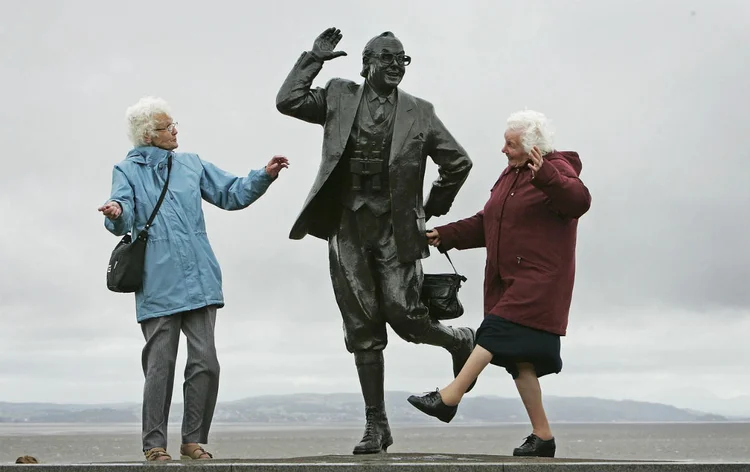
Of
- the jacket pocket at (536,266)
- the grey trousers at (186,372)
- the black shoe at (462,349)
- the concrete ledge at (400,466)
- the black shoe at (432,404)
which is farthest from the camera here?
the black shoe at (462,349)

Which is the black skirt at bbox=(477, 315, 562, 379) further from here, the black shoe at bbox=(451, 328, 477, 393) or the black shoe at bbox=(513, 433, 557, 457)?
the black shoe at bbox=(451, 328, 477, 393)

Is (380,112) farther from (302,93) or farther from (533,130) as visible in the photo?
(533,130)

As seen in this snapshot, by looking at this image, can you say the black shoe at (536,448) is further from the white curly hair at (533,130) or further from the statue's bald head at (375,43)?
the statue's bald head at (375,43)

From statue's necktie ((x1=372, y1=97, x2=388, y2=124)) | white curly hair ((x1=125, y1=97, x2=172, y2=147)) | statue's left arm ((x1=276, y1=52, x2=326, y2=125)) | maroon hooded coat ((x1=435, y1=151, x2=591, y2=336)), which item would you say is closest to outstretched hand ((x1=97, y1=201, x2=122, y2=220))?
white curly hair ((x1=125, y1=97, x2=172, y2=147))

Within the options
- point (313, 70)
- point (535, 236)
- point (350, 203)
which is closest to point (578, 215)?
point (535, 236)

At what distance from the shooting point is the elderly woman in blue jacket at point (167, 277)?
9336 millimetres

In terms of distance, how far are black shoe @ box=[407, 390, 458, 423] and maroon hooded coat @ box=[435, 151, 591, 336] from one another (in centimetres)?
81

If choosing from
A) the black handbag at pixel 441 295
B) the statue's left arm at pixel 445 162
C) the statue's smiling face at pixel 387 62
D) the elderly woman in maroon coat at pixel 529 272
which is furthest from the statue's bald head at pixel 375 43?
the black handbag at pixel 441 295

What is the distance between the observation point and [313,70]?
9984 mm

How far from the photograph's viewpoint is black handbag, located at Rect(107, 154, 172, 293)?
931cm

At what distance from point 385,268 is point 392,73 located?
1601 millimetres

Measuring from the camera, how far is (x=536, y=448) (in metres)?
9.11

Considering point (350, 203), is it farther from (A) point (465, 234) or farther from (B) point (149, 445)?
(B) point (149, 445)

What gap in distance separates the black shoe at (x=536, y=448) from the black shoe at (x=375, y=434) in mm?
1129
